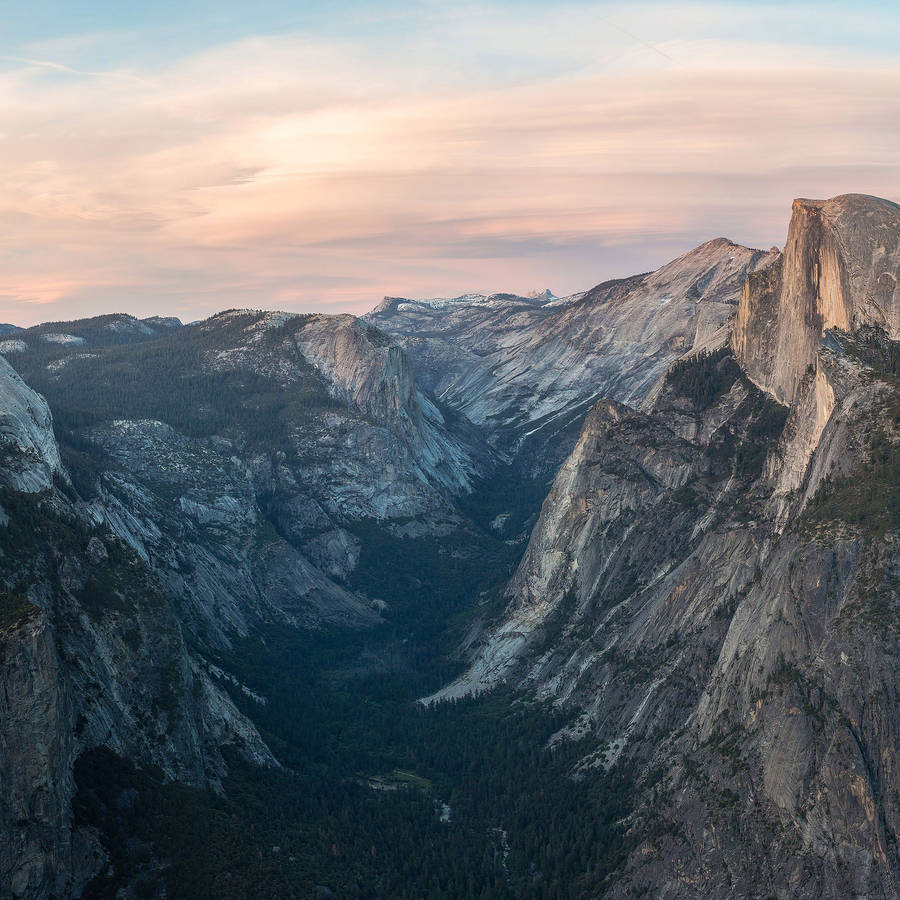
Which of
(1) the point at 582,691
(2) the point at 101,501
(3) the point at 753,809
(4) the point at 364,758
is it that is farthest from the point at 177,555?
(3) the point at 753,809

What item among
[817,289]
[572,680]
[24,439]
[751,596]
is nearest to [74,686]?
[24,439]

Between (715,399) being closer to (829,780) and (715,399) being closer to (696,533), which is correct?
(696,533)

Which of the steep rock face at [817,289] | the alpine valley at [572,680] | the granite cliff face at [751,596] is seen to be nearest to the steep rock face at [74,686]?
the alpine valley at [572,680]

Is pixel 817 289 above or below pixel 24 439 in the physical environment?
above

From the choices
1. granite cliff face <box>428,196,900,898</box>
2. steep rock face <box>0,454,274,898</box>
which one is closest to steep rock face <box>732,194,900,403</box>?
granite cliff face <box>428,196,900,898</box>

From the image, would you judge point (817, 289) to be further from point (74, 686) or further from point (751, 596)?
point (74, 686)
